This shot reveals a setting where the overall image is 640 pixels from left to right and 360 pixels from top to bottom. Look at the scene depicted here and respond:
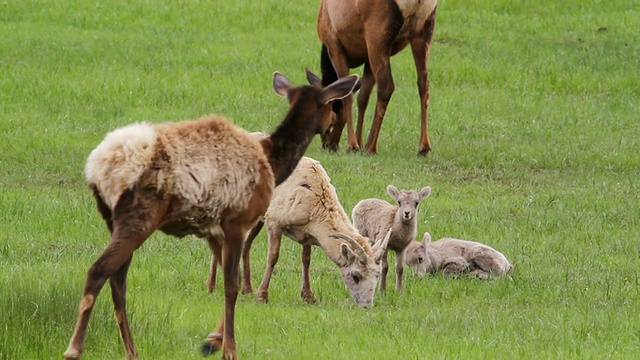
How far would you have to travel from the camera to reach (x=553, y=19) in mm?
29000

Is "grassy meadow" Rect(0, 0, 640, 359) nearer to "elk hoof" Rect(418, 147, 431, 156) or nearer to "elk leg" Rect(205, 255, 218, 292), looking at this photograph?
"elk leg" Rect(205, 255, 218, 292)

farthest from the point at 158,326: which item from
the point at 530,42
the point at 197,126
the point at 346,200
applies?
the point at 530,42

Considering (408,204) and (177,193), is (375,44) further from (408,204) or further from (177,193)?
(177,193)

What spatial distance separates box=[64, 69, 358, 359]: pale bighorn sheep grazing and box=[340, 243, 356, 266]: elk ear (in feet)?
6.25

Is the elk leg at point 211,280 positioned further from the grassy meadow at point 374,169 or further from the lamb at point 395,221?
the lamb at point 395,221

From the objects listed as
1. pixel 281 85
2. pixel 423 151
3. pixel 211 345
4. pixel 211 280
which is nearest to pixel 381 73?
pixel 423 151

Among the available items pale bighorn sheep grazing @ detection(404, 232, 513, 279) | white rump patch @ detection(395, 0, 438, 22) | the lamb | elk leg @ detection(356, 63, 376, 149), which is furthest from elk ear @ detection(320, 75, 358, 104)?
elk leg @ detection(356, 63, 376, 149)

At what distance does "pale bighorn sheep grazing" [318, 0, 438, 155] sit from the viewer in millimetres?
18500

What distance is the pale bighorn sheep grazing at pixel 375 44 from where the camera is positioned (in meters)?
18.5

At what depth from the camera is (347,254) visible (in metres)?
11.2

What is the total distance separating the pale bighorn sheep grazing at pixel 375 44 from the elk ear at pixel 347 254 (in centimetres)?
695

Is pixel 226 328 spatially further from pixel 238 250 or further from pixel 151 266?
pixel 151 266

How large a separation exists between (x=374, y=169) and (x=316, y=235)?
6147 mm

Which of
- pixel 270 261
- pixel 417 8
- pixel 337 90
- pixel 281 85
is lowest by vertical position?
pixel 270 261
